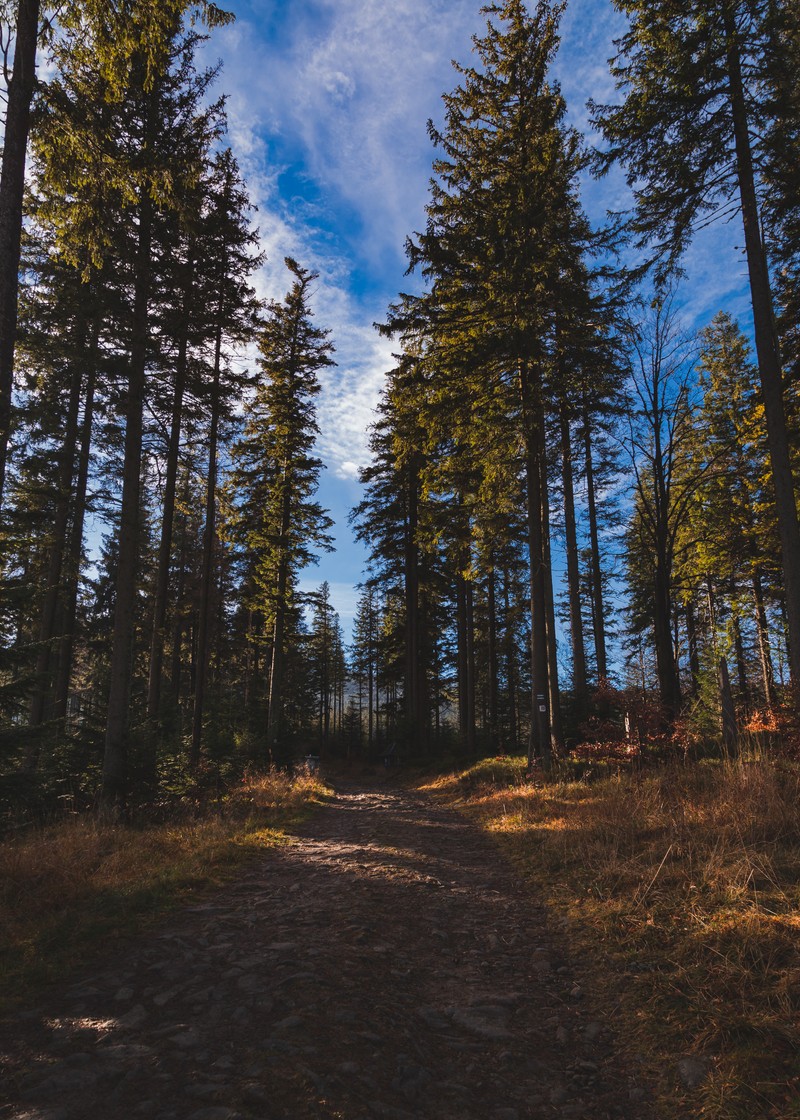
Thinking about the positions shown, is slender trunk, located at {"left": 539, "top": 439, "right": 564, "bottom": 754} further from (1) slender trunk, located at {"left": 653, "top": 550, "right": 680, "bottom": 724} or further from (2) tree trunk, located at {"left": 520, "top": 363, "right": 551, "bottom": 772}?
(1) slender trunk, located at {"left": 653, "top": 550, "right": 680, "bottom": 724}

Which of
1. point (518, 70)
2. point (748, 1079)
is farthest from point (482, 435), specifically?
point (748, 1079)

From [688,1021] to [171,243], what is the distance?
559 inches

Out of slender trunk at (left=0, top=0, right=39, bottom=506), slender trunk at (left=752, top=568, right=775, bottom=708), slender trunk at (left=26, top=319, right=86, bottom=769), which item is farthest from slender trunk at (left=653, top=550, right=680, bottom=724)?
slender trunk at (left=26, top=319, right=86, bottom=769)

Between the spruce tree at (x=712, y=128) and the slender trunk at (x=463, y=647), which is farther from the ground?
the spruce tree at (x=712, y=128)

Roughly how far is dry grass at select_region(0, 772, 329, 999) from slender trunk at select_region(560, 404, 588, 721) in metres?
11.3

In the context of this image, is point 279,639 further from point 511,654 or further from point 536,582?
point 511,654

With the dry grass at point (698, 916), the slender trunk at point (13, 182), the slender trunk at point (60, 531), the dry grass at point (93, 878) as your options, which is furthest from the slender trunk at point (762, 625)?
the slender trunk at point (60, 531)

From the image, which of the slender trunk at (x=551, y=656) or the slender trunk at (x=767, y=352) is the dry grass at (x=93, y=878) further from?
the slender trunk at (x=767, y=352)

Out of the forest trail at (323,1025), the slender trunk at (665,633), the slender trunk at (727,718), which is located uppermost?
the slender trunk at (665,633)

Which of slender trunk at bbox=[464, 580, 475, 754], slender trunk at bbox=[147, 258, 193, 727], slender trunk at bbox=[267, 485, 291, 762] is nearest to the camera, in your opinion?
slender trunk at bbox=[147, 258, 193, 727]

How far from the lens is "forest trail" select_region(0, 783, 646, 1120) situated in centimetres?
253

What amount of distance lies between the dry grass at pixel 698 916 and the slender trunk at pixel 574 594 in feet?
31.2

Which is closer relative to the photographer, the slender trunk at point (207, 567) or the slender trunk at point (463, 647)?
the slender trunk at point (207, 567)

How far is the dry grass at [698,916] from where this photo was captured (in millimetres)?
2749
